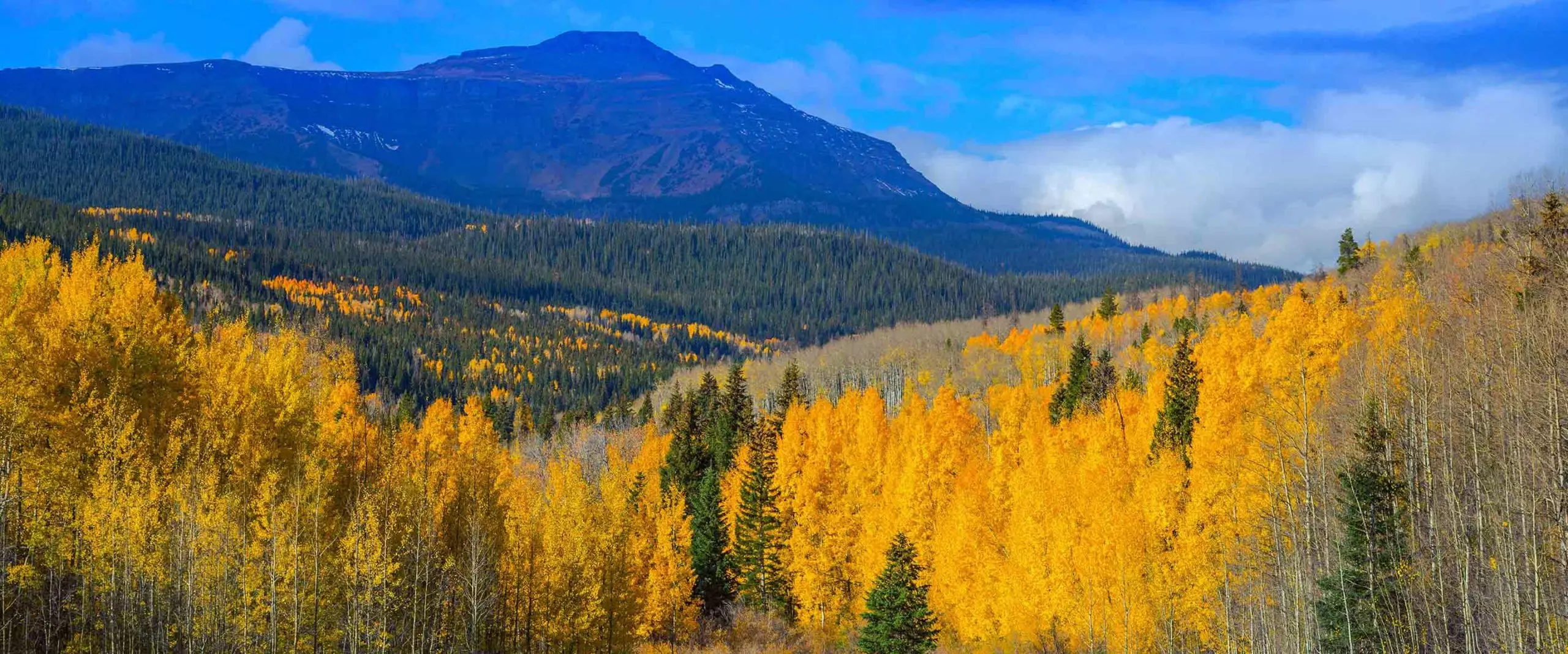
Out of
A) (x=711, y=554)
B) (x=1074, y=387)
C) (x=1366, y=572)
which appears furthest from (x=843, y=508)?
(x=1366, y=572)

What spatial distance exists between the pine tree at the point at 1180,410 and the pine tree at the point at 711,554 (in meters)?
25.2

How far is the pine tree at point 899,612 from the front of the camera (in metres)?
45.9

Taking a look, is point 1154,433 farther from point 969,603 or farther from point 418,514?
point 418,514

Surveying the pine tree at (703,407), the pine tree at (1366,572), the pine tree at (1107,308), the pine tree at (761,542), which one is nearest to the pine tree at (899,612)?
the pine tree at (761,542)

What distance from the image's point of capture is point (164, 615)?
3738 centimetres

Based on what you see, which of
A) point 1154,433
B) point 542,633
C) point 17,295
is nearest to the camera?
point 17,295

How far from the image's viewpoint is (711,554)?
65.4 metres

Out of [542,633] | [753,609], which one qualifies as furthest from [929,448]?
[542,633]

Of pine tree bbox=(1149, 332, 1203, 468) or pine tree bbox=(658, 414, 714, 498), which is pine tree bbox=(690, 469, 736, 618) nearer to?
pine tree bbox=(658, 414, 714, 498)

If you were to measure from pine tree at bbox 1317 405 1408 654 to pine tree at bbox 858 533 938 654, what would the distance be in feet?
51.4

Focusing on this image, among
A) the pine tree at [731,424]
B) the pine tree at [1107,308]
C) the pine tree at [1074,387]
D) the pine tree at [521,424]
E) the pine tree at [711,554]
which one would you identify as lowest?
the pine tree at [521,424]

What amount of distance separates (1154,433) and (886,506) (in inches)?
578

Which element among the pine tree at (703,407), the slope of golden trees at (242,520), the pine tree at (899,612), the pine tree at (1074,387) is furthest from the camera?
the pine tree at (1074,387)

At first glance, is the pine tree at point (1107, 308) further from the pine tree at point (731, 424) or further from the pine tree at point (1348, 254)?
the pine tree at point (731, 424)
